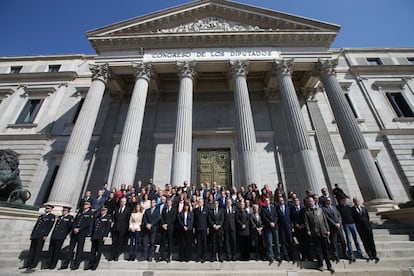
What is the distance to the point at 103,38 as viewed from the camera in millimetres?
15352

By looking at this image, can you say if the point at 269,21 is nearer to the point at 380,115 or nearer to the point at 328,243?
the point at 380,115

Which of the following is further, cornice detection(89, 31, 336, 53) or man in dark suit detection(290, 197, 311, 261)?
cornice detection(89, 31, 336, 53)

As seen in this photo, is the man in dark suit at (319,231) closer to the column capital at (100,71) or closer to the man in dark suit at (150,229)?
the man in dark suit at (150,229)

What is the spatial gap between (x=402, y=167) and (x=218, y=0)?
1894cm

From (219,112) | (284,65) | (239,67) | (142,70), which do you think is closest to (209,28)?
(239,67)

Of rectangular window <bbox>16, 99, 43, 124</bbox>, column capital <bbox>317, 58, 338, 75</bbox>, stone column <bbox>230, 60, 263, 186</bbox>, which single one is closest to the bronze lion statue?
rectangular window <bbox>16, 99, 43, 124</bbox>

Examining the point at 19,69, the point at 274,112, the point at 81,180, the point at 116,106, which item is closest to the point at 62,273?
the point at 81,180

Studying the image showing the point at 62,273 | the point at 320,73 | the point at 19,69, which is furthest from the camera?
the point at 19,69

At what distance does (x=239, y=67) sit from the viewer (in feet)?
47.5

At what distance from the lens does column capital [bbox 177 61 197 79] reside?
14527 millimetres

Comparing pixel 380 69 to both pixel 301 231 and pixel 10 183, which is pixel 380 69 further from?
pixel 10 183

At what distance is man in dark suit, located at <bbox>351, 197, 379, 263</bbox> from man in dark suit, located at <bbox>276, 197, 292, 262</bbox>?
7.09 ft

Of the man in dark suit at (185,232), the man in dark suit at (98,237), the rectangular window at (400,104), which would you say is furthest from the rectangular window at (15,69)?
the rectangular window at (400,104)

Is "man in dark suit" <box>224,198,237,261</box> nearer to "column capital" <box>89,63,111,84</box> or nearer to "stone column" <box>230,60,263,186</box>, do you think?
"stone column" <box>230,60,263,186</box>
